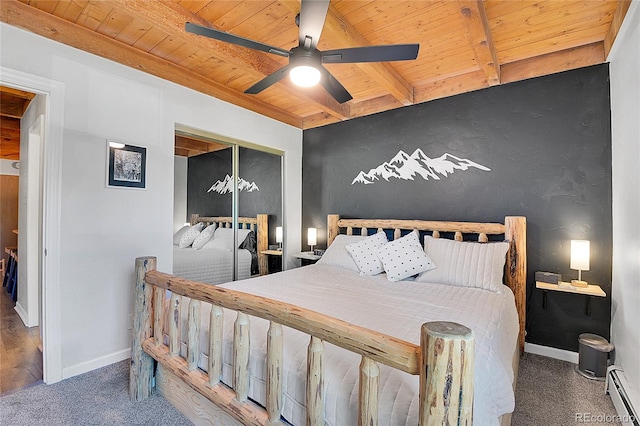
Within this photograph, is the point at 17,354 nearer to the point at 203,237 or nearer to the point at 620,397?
the point at 203,237

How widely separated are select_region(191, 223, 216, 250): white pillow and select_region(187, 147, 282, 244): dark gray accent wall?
6.3 inches

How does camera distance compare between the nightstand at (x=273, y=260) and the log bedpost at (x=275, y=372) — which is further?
the nightstand at (x=273, y=260)

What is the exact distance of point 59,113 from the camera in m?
2.15

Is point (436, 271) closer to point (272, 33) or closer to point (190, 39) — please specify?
point (272, 33)

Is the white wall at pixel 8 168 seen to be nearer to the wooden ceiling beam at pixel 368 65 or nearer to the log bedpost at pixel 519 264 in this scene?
the wooden ceiling beam at pixel 368 65

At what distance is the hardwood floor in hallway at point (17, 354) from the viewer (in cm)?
211

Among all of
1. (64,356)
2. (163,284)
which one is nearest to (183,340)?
(163,284)

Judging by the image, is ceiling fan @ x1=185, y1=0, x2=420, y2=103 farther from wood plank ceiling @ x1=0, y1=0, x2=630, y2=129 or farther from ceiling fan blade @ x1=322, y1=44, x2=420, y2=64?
wood plank ceiling @ x1=0, y1=0, x2=630, y2=129

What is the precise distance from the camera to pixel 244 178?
140 inches

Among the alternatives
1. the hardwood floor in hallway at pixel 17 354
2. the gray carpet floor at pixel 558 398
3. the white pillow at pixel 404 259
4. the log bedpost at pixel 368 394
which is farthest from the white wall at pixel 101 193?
the gray carpet floor at pixel 558 398

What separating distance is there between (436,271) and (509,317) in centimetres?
71

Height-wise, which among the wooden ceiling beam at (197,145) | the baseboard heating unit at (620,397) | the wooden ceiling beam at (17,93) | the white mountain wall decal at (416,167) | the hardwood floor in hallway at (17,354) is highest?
the wooden ceiling beam at (17,93)

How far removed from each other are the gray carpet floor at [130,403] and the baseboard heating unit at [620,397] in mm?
52

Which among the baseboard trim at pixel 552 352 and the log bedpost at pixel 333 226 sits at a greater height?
the log bedpost at pixel 333 226
